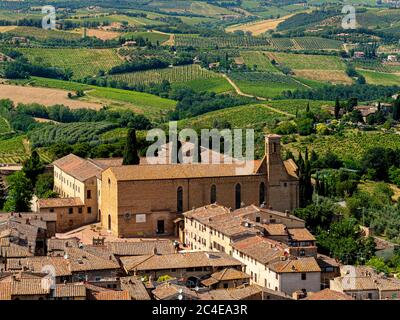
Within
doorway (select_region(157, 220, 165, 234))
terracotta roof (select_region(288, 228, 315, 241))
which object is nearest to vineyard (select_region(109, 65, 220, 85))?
doorway (select_region(157, 220, 165, 234))

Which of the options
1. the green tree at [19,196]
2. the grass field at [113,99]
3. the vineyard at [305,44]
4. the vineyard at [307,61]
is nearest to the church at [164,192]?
the green tree at [19,196]

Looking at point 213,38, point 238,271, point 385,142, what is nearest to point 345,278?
point 238,271

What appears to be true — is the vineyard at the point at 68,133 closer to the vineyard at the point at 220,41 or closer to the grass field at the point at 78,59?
the grass field at the point at 78,59

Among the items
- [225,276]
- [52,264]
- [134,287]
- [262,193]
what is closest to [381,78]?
[262,193]

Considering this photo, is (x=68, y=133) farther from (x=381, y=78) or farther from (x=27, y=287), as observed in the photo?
(x=381, y=78)

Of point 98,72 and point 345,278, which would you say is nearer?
point 345,278
